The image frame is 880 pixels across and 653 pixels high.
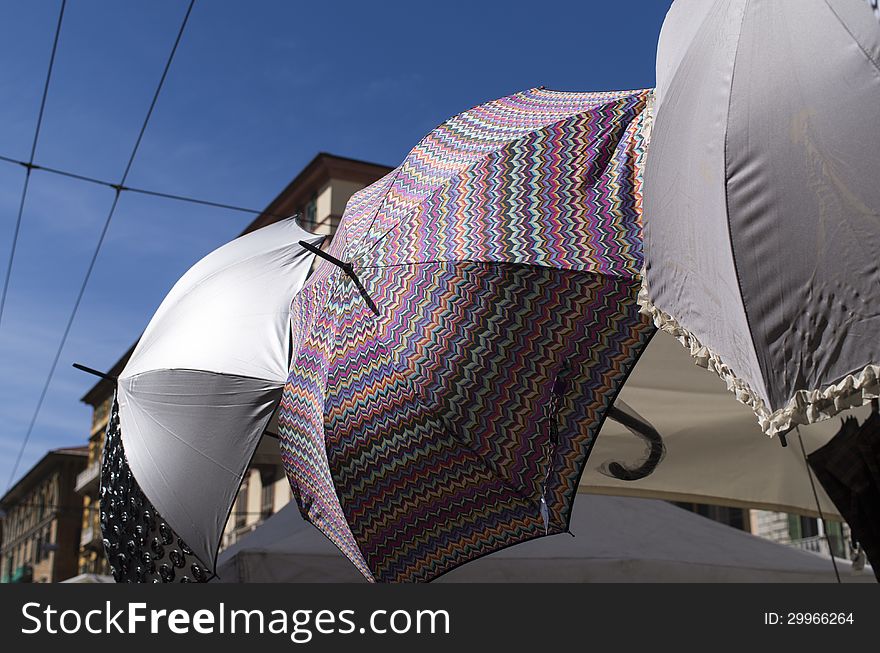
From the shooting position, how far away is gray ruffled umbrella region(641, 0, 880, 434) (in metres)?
2.45

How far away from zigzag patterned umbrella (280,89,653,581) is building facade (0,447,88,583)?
49.8 metres

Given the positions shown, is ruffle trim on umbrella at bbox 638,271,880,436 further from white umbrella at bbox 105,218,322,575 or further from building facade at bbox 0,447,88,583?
building facade at bbox 0,447,88,583

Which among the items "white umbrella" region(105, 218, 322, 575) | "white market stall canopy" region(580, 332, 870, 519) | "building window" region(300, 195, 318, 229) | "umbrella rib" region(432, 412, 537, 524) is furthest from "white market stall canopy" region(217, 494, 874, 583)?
"building window" region(300, 195, 318, 229)

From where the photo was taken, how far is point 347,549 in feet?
15.1

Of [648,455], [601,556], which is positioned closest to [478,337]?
[648,455]

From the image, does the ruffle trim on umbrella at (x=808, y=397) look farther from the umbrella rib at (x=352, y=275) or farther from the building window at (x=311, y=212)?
the building window at (x=311, y=212)

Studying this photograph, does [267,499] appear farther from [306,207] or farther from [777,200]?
[777,200]

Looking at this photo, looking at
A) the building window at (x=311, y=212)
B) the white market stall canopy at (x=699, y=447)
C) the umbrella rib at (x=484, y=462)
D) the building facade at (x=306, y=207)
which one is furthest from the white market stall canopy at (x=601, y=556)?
the building window at (x=311, y=212)

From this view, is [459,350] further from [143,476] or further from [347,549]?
[143,476]

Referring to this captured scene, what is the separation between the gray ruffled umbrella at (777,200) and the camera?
245 centimetres
